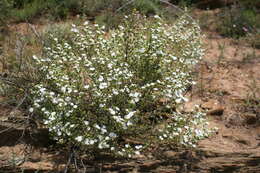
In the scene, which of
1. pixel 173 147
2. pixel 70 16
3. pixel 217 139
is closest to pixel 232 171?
pixel 173 147

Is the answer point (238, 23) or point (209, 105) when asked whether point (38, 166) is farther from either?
point (238, 23)

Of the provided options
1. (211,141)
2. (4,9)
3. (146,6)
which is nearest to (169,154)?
(211,141)

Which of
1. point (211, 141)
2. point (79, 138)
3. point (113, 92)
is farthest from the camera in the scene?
point (211, 141)

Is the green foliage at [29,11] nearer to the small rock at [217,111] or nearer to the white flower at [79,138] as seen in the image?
the small rock at [217,111]

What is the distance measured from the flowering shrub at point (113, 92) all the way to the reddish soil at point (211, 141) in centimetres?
22

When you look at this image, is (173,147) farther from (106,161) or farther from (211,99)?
(211,99)

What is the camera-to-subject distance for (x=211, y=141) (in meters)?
4.58

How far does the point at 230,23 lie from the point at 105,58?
14.6 ft

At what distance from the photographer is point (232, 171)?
3566 mm

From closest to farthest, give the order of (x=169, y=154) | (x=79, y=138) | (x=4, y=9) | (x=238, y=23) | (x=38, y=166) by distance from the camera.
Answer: (x=79, y=138) → (x=38, y=166) → (x=169, y=154) → (x=4, y=9) → (x=238, y=23)

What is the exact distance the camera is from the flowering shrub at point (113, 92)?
11.9 feet

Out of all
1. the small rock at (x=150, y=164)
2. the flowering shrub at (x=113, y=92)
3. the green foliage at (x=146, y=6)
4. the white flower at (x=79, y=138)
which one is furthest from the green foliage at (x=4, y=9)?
the small rock at (x=150, y=164)

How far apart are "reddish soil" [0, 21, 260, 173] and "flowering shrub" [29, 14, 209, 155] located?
8.5 inches

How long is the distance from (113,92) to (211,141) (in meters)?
1.60
